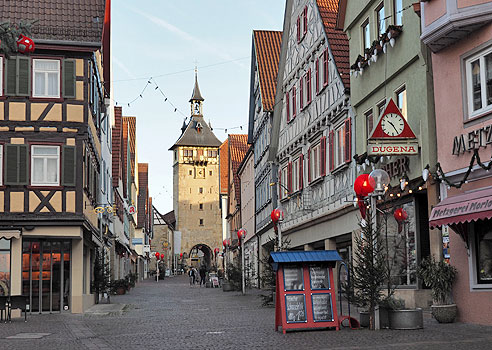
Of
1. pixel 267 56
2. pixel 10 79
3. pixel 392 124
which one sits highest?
pixel 267 56

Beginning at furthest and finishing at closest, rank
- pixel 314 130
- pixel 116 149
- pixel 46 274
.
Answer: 1. pixel 116 149
2. pixel 314 130
3. pixel 46 274

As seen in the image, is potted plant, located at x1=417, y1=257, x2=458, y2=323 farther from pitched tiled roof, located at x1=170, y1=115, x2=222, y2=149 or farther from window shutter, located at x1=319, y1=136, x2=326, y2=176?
pitched tiled roof, located at x1=170, y1=115, x2=222, y2=149

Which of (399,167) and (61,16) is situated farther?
(61,16)

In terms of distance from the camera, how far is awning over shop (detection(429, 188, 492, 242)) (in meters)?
13.5

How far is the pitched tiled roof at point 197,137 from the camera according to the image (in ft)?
391

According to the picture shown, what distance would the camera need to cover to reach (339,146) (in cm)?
2420

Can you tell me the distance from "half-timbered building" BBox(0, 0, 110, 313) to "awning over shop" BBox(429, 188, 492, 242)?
12.0 m

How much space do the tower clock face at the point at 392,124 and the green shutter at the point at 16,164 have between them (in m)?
11.3

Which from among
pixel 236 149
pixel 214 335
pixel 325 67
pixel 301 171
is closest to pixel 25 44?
pixel 214 335

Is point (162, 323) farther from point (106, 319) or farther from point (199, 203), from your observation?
point (199, 203)

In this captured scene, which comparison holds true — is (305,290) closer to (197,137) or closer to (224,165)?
(224,165)

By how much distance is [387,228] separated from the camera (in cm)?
1986

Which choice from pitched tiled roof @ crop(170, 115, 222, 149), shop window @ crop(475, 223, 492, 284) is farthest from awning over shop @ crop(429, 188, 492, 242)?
pitched tiled roof @ crop(170, 115, 222, 149)

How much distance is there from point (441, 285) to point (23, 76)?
14082mm
